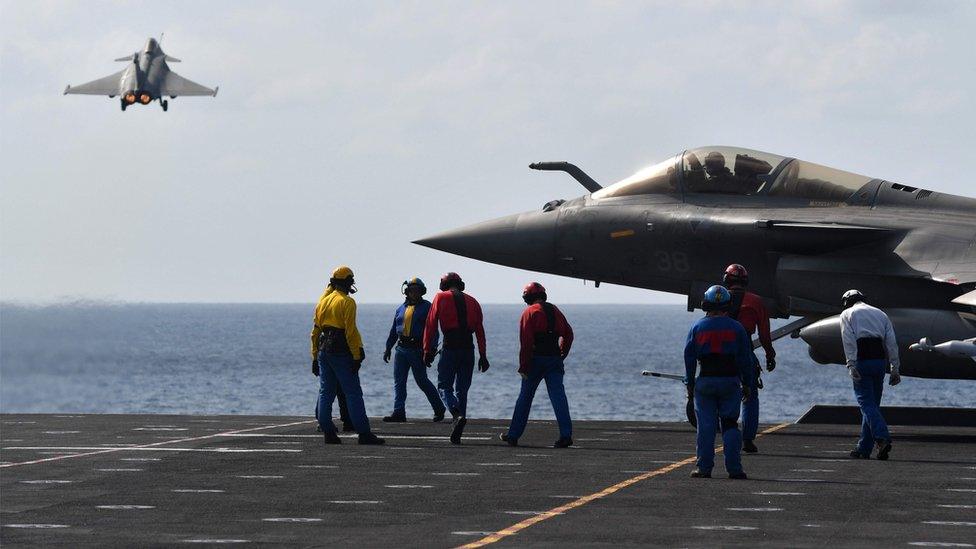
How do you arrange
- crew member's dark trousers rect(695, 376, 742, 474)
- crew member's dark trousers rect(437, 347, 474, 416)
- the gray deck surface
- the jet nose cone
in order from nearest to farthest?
1. the gray deck surface
2. crew member's dark trousers rect(695, 376, 742, 474)
3. crew member's dark trousers rect(437, 347, 474, 416)
4. the jet nose cone

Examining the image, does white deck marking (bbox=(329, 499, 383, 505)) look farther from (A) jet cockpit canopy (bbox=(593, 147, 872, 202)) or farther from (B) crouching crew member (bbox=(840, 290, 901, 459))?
(A) jet cockpit canopy (bbox=(593, 147, 872, 202))

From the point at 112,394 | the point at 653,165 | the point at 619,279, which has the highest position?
the point at 653,165

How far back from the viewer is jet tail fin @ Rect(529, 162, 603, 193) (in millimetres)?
21859

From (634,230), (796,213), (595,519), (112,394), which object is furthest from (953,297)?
(112,394)

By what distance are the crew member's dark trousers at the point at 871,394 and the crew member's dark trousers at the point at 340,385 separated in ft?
19.1

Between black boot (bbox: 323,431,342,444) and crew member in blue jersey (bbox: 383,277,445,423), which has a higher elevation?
crew member in blue jersey (bbox: 383,277,445,423)

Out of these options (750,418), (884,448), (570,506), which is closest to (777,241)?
(750,418)

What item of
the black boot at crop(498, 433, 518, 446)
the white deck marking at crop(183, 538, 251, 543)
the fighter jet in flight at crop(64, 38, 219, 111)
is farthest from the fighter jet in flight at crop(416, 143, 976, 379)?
the fighter jet in flight at crop(64, 38, 219, 111)

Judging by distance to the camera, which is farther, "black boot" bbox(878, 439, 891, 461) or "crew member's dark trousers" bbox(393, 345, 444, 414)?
"crew member's dark trousers" bbox(393, 345, 444, 414)

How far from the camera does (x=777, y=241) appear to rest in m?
19.4

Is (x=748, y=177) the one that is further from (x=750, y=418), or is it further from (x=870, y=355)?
(x=870, y=355)

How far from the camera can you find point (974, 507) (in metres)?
11.7

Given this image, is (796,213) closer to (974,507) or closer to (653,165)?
(653,165)

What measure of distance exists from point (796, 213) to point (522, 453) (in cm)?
Result: 573
